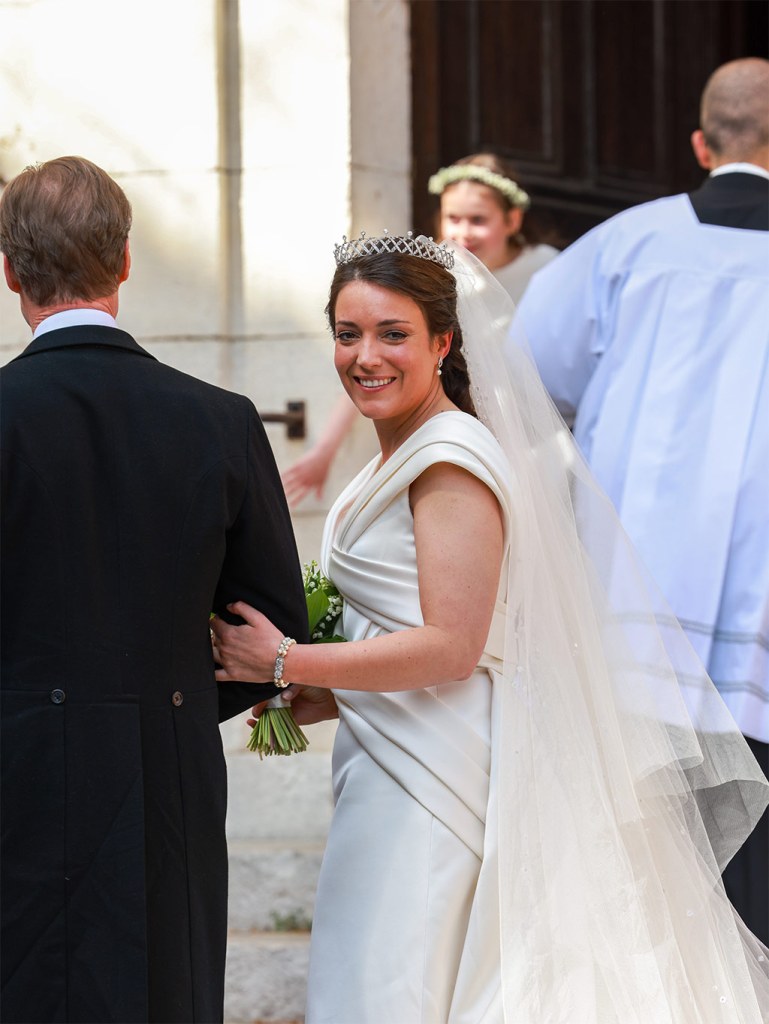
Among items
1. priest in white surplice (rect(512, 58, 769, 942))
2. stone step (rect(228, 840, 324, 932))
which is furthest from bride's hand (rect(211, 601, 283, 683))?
stone step (rect(228, 840, 324, 932))

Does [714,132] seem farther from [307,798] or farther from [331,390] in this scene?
[307,798]

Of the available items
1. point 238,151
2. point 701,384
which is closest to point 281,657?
point 701,384

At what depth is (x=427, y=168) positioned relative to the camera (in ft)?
17.3

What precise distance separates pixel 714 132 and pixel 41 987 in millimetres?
2935

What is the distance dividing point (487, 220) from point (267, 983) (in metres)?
2.56

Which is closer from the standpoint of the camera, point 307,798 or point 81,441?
point 81,441

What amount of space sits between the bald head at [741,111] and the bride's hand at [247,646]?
2254 mm

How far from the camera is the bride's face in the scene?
272cm

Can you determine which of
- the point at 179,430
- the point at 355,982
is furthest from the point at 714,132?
the point at 355,982

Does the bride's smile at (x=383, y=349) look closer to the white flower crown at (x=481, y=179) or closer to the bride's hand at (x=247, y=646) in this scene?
the bride's hand at (x=247, y=646)

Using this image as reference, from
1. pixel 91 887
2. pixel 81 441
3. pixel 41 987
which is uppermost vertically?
pixel 81 441

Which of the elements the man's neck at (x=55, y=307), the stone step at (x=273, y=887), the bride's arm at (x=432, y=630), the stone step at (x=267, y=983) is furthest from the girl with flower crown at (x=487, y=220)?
the man's neck at (x=55, y=307)

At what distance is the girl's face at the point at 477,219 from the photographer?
16.0 ft

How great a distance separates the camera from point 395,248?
2789mm
